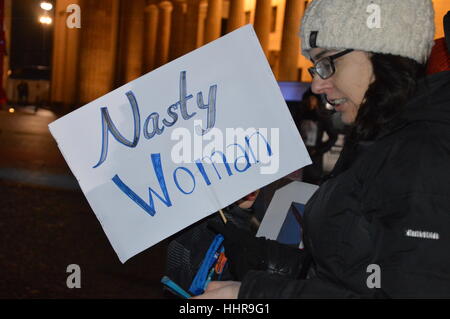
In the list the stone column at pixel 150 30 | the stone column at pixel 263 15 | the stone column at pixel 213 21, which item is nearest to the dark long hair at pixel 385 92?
the stone column at pixel 263 15

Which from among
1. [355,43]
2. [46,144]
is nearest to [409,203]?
[355,43]

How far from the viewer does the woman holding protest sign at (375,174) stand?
1459 mm

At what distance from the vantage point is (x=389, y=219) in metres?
1.50

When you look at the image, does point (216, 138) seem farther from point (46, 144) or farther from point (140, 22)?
point (140, 22)

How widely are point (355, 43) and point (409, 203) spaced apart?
0.48 metres

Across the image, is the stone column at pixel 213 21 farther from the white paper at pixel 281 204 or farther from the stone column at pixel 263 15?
the white paper at pixel 281 204

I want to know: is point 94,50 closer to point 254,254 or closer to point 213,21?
point 213,21

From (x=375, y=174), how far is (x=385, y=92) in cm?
27

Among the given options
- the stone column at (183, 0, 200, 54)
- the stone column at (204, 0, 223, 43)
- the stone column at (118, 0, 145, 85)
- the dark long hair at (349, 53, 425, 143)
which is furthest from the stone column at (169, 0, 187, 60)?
the dark long hair at (349, 53, 425, 143)

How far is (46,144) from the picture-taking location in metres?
21.0

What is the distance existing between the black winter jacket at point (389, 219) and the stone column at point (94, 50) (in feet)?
132

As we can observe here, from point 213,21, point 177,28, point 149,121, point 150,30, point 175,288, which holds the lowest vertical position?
point 175,288

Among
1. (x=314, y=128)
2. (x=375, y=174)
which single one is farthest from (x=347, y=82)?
(x=314, y=128)
